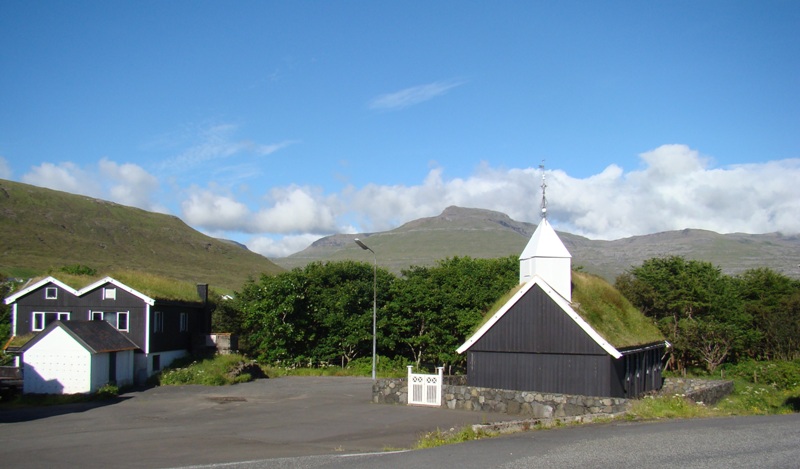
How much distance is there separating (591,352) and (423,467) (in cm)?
1469

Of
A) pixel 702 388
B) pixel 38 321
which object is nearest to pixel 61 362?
pixel 38 321

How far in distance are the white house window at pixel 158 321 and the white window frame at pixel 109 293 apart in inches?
99.4

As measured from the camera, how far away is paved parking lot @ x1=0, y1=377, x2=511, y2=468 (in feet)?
56.0

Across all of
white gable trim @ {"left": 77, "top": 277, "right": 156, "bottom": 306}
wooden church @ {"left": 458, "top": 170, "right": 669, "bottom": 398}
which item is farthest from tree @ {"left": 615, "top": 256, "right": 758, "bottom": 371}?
white gable trim @ {"left": 77, "top": 277, "right": 156, "bottom": 306}

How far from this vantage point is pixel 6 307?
45.8 metres

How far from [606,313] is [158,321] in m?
25.9

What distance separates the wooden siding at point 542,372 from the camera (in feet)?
81.8

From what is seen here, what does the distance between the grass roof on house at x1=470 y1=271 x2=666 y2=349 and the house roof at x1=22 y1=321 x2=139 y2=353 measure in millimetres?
18664

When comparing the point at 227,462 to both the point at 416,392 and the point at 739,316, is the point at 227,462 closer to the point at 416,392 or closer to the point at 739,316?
the point at 416,392

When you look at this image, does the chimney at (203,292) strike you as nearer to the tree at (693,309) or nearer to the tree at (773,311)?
the tree at (693,309)

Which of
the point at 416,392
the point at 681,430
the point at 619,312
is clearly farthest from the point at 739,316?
the point at 681,430

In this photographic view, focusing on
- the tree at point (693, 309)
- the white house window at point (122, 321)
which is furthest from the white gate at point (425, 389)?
the tree at point (693, 309)

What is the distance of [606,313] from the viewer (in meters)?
28.0

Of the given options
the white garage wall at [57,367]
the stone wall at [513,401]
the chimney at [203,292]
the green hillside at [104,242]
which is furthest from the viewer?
the green hillside at [104,242]
